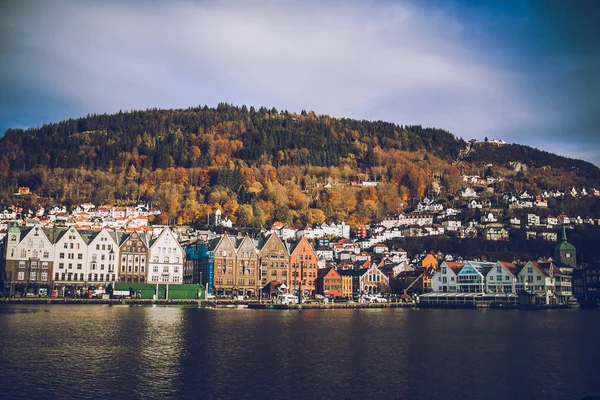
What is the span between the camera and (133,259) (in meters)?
97.9

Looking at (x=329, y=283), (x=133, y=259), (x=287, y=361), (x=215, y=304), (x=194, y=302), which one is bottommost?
(x=287, y=361)

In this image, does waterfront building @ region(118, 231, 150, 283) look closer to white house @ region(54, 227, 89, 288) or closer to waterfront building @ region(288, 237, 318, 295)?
white house @ region(54, 227, 89, 288)

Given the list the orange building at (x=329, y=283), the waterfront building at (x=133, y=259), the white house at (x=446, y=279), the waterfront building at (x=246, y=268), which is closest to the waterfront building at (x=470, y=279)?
the white house at (x=446, y=279)

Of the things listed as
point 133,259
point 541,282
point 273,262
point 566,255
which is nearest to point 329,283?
point 273,262

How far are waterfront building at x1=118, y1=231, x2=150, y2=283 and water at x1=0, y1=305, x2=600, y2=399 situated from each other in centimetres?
4234

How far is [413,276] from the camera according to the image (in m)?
113

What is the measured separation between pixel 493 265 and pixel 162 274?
55.3 m

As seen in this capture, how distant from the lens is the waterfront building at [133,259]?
97188 millimetres

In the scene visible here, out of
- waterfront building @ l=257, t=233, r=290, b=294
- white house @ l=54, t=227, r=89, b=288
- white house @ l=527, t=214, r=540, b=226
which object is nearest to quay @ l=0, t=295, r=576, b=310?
white house @ l=54, t=227, r=89, b=288

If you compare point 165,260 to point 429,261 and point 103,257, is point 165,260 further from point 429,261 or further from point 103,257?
point 429,261

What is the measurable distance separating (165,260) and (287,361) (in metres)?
69.5

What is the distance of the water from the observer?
26859mm

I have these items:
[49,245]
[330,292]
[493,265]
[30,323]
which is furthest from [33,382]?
[493,265]

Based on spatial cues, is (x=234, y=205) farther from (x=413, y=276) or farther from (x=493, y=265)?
(x=493, y=265)
